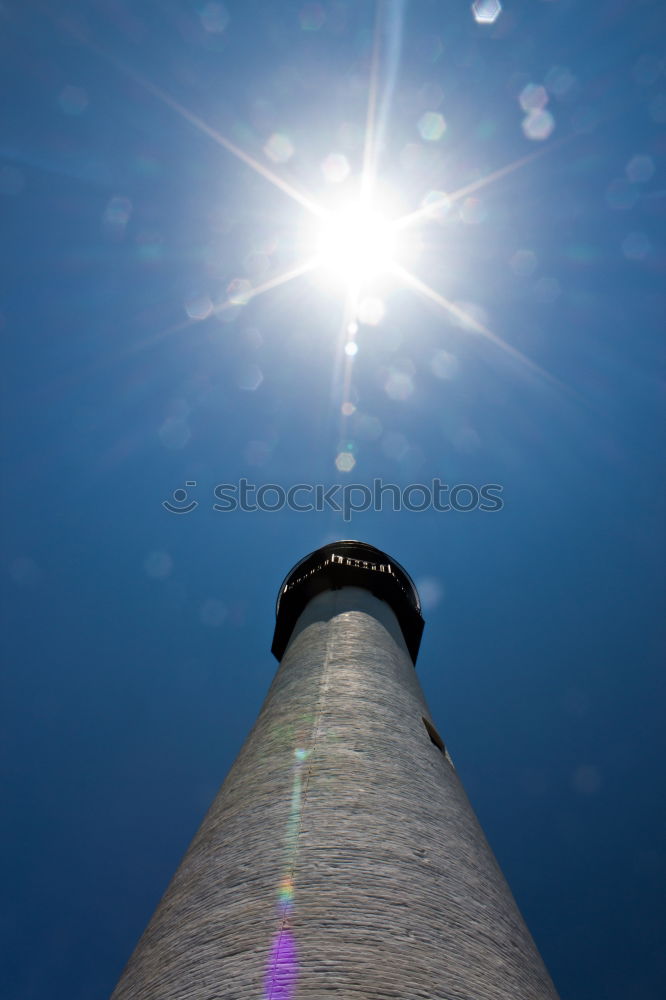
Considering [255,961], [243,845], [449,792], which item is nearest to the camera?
[255,961]

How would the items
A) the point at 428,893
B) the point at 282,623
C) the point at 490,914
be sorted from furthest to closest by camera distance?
the point at 282,623 → the point at 490,914 → the point at 428,893

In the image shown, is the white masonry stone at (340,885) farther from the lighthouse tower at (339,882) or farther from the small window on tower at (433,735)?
the small window on tower at (433,735)

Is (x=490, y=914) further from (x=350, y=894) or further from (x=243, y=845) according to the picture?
(x=243, y=845)

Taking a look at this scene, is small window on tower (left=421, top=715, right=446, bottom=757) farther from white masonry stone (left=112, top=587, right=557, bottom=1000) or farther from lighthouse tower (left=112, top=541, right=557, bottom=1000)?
white masonry stone (left=112, top=587, right=557, bottom=1000)

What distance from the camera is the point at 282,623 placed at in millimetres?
14305

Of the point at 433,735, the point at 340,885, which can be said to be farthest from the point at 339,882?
the point at 433,735

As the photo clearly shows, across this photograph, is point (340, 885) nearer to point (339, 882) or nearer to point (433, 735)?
point (339, 882)

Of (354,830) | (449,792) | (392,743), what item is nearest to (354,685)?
(392,743)

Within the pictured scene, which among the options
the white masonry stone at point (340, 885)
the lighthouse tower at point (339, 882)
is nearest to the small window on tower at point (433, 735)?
the lighthouse tower at point (339, 882)

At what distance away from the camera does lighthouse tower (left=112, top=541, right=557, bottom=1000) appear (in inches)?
134

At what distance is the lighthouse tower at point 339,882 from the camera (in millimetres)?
3408

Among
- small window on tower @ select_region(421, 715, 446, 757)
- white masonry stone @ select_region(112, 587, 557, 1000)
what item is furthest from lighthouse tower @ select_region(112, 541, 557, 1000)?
small window on tower @ select_region(421, 715, 446, 757)

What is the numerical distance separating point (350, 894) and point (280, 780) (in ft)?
6.12

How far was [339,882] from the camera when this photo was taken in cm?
405
